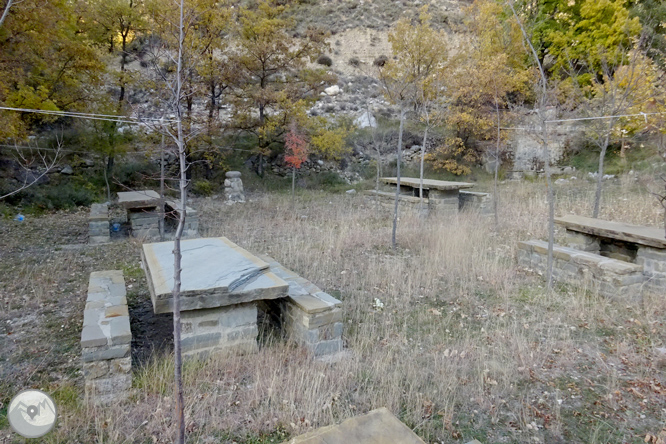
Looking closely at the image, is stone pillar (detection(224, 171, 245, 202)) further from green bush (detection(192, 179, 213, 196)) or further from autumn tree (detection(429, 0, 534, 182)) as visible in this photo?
autumn tree (detection(429, 0, 534, 182))

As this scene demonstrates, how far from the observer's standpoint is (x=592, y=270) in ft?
17.9

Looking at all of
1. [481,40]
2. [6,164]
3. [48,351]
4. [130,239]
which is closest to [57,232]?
[130,239]

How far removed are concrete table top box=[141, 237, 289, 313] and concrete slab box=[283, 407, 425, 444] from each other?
183 cm

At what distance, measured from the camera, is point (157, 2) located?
38.2 ft

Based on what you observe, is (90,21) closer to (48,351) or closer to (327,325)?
→ (48,351)

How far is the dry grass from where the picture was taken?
279 cm

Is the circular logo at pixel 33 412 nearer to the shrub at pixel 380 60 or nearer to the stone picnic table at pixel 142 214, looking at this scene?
the stone picnic table at pixel 142 214

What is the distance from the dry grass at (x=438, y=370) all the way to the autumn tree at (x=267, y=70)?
27.6 feet

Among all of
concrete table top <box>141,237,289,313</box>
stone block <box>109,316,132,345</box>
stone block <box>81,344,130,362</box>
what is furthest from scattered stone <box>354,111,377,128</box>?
stone block <box>81,344,130,362</box>

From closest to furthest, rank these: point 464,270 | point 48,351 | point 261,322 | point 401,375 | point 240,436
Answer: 1. point 240,436
2. point 401,375
3. point 48,351
4. point 261,322
5. point 464,270

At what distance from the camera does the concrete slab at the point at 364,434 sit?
1.88m

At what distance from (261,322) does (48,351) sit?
1970mm

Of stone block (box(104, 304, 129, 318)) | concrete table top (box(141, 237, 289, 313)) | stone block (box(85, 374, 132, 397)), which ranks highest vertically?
concrete table top (box(141, 237, 289, 313))

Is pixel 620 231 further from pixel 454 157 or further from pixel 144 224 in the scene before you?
pixel 454 157
